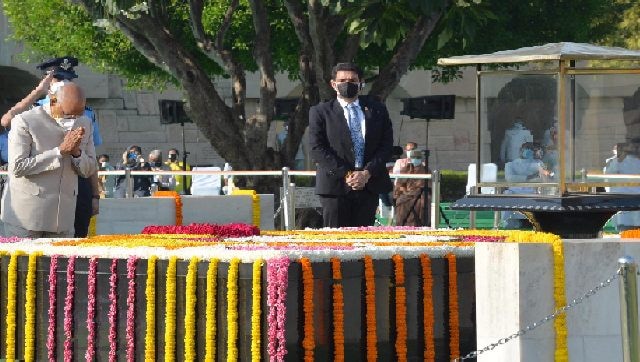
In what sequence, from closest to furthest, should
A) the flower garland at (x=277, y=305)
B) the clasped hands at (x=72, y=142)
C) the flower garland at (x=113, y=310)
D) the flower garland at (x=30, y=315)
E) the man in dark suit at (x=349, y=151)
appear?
the flower garland at (x=277, y=305)
the flower garland at (x=113, y=310)
the flower garland at (x=30, y=315)
the clasped hands at (x=72, y=142)
the man in dark suit at (x=349, y=151)

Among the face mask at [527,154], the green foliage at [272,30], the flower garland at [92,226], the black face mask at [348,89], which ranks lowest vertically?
the flower garland at [92,226]

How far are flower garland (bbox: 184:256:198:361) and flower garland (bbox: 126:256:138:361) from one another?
1.26 ft

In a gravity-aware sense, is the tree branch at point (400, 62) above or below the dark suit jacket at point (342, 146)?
above

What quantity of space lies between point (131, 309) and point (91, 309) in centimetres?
32

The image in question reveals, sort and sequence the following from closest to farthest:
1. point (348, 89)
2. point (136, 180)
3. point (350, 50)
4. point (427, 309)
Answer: point (427, 309)
point (348, 89)
point (350, 50)
point (136, 180)

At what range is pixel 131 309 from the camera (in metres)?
8.73

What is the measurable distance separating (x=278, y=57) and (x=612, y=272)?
87.5 feet

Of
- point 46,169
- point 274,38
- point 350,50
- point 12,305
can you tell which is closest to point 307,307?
point 12,305

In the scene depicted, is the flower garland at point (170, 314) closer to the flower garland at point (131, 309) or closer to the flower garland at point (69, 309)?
the flower garland at point (131, 309)

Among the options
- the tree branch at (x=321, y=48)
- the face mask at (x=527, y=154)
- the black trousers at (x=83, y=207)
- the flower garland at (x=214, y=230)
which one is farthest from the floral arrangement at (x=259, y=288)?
the tree branch at (x=321, y=48)

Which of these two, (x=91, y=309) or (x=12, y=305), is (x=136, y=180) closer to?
(x=12, y=305)

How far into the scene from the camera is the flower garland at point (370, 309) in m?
8.27

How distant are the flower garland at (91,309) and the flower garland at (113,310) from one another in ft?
0.36

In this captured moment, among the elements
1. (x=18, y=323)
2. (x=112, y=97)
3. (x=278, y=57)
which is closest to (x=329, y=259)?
(x=18, y=323)
